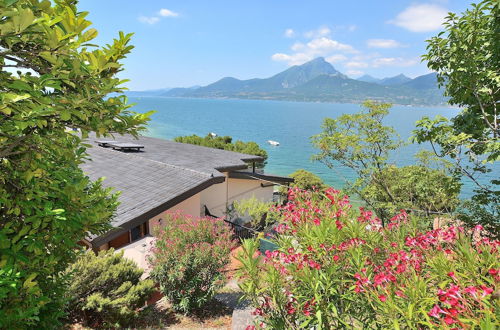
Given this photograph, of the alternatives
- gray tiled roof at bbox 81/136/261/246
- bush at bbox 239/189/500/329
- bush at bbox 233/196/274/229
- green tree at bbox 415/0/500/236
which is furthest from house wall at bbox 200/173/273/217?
Result: bush at bbox 239/189/500/329

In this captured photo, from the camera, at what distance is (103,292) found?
7.08m

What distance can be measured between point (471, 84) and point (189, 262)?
27.1 ft

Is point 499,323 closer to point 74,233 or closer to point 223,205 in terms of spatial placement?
point 74,233

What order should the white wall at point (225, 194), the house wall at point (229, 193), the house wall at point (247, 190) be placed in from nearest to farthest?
Result: the white wall at point (225, 194), the house wall at point (229, 193), the house wall at point (247, 190)

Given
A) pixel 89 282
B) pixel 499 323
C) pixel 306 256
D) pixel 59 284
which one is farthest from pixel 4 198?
pixel 89 282

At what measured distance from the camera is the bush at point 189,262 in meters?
8.13

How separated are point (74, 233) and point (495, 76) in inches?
314

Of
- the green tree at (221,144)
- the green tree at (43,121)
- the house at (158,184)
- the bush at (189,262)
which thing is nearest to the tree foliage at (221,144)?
the green tree at (221,144)

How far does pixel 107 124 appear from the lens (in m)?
2.65

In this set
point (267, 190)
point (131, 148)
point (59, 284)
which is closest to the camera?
point (59, 284)

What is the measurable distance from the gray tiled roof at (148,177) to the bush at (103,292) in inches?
38.9

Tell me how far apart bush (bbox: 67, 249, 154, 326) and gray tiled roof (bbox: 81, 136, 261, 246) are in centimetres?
99

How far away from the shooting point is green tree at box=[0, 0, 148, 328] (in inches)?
75.8

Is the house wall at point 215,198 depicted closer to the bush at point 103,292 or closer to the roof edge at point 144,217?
the roof edge at point 144,217
